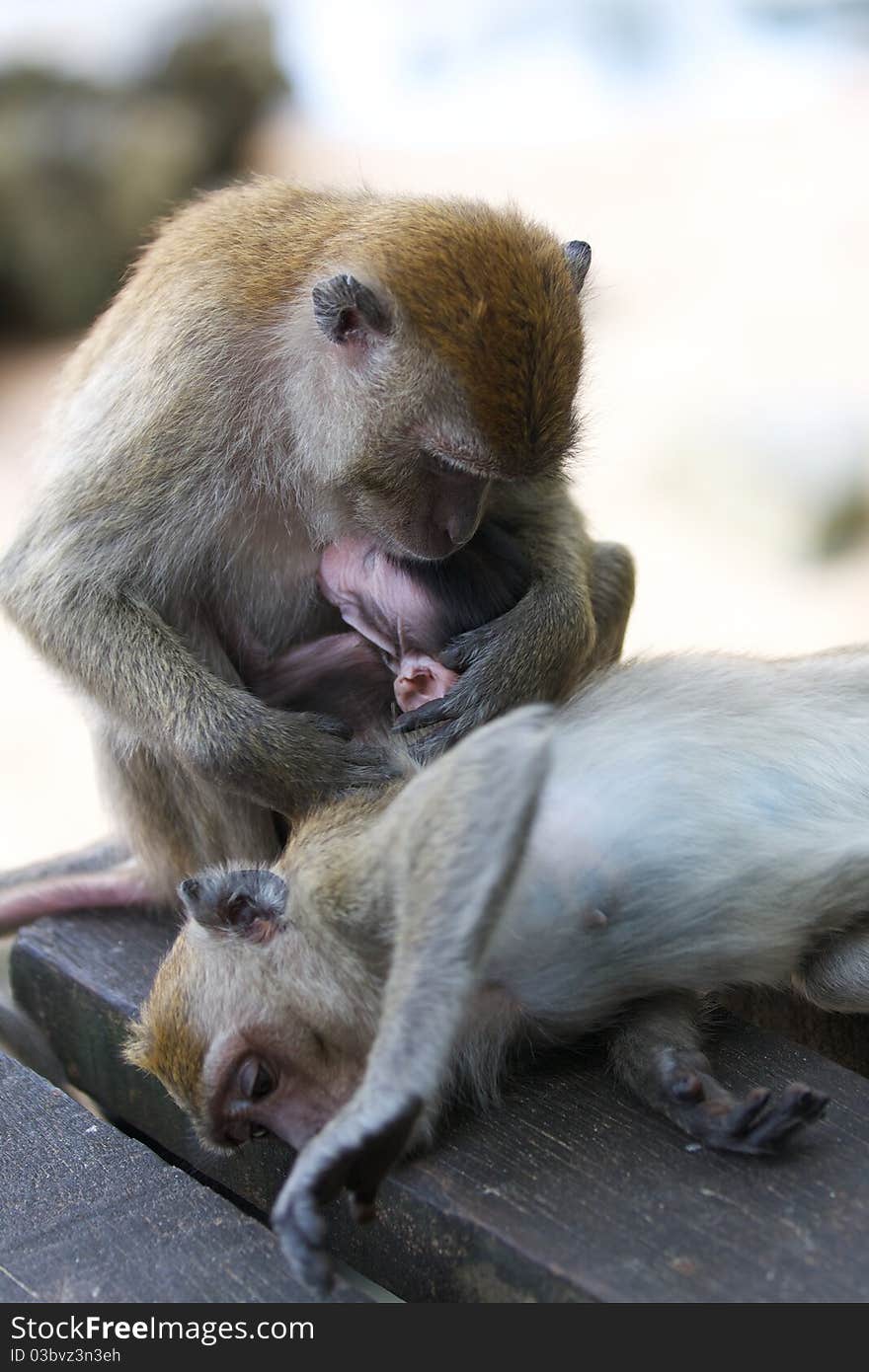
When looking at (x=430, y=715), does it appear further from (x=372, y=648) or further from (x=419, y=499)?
(x=419, y=499)

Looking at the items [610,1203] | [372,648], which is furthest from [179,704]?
[610,1203]

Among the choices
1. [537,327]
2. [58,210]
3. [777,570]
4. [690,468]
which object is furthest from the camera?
[58,210]

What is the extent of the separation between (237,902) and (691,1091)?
799 millimetres

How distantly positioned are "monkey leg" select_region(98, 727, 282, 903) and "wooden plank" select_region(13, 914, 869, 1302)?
0.72 m

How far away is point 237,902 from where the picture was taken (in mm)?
2600

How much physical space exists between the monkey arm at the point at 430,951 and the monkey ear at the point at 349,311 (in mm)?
923

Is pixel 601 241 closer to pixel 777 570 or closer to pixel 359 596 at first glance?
pixel 777 570

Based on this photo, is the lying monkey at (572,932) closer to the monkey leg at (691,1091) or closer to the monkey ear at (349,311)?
the monkey leg at (691,1091)

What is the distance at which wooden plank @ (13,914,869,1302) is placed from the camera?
207 cm

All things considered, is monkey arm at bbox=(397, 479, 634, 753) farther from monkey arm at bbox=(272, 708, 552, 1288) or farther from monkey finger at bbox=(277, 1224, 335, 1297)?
monkey finger at bbox=(277, 1224, 335, 1297)
